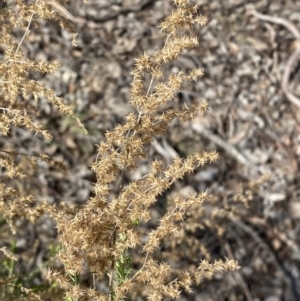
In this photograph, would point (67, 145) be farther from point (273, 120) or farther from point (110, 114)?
point (273, 120)

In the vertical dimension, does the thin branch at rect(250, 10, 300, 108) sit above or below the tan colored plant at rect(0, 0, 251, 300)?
above

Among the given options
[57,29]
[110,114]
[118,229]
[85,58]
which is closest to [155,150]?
[110,114]

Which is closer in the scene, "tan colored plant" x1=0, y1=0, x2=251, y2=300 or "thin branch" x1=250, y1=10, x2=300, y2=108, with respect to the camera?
"tan colored plant" x1=0, y1=0, x2=251, y2=300

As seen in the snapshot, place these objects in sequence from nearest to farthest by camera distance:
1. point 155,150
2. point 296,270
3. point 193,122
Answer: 1. point 296,270
2. point 155,150
3. point 193,122

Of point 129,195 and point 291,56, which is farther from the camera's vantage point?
point 291,56

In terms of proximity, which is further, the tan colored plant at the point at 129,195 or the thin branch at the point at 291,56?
the thin branch at the point at 291,56

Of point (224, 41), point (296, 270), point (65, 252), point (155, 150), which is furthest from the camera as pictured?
point (224, 41)

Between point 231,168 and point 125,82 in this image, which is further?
point 125,82

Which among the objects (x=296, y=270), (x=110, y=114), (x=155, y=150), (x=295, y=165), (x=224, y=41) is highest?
(x=224, y=41)

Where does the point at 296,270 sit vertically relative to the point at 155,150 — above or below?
below

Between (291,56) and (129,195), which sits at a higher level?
(291,56)

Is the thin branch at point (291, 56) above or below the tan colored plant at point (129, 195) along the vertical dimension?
above
